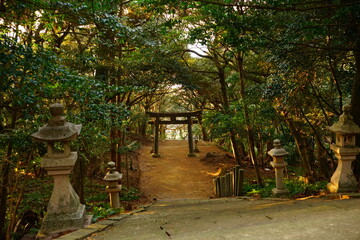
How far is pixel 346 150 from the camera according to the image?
211 inches

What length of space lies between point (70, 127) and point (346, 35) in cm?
561

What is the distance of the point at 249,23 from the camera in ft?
20.9

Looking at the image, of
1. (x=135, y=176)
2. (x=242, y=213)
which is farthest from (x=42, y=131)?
(x=135, y=176)

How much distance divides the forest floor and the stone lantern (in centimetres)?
708

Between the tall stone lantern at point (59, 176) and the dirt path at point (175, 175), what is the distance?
8.00 meters

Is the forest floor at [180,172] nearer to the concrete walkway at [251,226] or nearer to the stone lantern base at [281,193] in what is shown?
the stone lantern base at [281,193]

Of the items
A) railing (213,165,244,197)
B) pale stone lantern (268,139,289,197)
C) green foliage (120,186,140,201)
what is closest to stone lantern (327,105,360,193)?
pale stone lantern (268,139,289,197)

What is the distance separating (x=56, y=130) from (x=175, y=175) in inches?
460

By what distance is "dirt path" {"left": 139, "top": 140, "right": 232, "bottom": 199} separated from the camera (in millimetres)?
12710

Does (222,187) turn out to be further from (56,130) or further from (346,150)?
(56,130)

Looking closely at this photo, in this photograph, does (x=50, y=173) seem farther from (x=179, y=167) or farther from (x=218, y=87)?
(x=218, y=87)

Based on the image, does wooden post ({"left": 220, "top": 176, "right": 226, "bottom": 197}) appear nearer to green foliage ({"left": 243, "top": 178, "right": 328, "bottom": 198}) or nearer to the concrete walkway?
green foliage ({"left": 243, "top": 178, "right": 328, "bottom": 198})

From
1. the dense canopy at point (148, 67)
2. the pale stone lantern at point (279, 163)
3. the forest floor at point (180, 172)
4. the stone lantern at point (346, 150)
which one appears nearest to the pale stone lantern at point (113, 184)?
the dense canopy at point (148, 67)

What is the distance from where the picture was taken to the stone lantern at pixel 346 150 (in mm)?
5355
